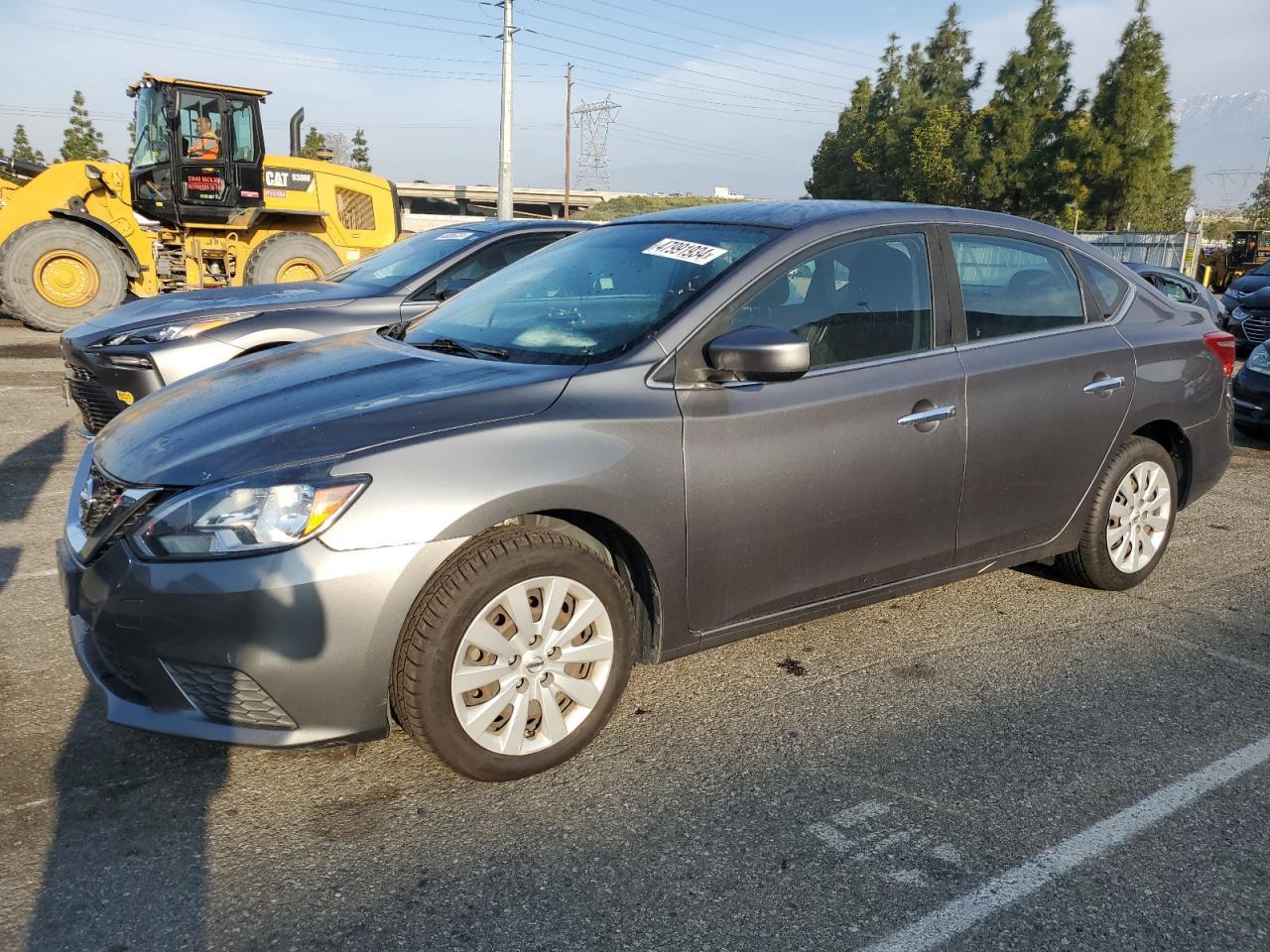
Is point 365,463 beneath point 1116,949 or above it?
above

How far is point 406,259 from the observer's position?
23.0ft

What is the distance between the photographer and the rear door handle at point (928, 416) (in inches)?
142

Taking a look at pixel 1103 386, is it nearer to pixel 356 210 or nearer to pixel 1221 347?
pixel 1221 347

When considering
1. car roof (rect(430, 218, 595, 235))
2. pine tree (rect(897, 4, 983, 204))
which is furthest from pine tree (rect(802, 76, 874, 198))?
car roof (rect(430, 218, 595, 235))

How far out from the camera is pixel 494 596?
2793 millimetres

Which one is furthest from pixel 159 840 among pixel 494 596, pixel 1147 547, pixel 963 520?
pixel 1147 547

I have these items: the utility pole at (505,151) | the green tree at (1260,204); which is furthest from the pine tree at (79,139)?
the green tree at (1260,204)

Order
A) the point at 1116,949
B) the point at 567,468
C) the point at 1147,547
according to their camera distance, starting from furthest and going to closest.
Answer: the point at 1147,547, the point at 567,468, the point at 1116,949

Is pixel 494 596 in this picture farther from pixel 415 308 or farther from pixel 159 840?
pixel 415 308

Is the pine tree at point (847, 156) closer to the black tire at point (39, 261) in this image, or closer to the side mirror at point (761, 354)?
the black tire at point (39, 261)

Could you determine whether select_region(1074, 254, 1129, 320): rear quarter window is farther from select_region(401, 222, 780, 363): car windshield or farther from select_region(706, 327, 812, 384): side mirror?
select_region(706, 327, 812, 384): side mirror

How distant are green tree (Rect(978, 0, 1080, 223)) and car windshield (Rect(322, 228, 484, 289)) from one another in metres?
34.9

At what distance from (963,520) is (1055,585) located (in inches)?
51.0

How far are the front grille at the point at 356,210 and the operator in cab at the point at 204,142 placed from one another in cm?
187
